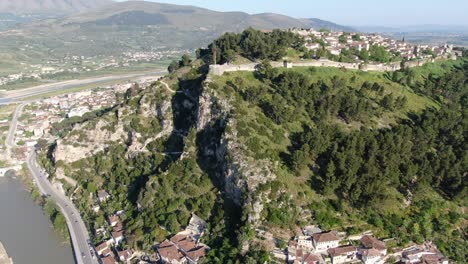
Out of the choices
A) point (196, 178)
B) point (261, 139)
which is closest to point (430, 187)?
point (261, 139)

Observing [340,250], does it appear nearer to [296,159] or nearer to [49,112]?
[296,159]

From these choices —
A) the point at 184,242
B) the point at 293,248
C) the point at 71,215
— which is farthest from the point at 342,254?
the point at 71,215

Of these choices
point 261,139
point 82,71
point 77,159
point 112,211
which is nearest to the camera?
point 261,139

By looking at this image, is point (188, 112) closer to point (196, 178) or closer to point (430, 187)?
point (196, 178)

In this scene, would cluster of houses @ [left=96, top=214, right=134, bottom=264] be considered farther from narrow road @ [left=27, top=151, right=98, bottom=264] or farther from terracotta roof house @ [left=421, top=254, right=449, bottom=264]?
terracotta roof house @ [left=421, top=254, right=449, bottom=264]

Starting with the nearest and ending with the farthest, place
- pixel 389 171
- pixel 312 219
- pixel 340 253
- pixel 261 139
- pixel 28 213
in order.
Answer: pixel 340 253 → pixel 312 219 → pixel 389 171 → pixel 261 139 → pixel 28 213

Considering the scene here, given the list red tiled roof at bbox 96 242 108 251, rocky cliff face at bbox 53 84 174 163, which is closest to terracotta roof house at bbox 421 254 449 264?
red tiled roof at bbox 96 242 108 251

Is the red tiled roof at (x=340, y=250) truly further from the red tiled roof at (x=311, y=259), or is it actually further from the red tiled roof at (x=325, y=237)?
the red tiled roof at (x=311, y=259)
